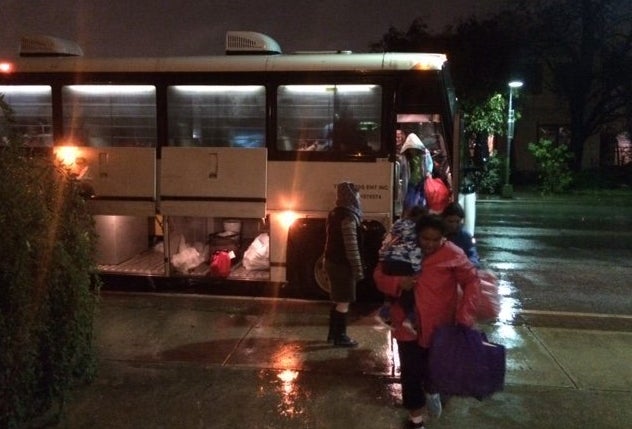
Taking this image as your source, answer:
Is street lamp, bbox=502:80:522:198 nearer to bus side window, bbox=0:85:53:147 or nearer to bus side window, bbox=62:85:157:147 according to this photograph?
bus side window, bbox=62:85:157:147

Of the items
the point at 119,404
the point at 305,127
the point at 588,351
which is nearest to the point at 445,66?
the point at 305,127

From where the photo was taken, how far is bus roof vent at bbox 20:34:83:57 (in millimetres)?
9055

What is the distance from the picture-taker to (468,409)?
512cm

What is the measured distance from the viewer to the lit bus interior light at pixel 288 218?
8.18 meters

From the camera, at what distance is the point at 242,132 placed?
8281 mm

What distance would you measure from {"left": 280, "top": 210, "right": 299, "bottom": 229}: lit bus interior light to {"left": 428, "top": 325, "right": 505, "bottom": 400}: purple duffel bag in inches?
156

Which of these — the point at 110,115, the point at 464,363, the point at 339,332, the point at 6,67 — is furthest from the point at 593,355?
the point at 6,67

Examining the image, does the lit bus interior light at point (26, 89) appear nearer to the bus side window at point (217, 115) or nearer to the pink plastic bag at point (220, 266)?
the bus side window at point (217, 115)

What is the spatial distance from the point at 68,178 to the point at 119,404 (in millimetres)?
1811

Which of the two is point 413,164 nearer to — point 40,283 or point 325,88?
point 325,88

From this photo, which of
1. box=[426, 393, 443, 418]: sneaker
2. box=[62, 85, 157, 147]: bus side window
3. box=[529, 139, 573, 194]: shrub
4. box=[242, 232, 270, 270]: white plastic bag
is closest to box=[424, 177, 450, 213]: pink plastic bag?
box=[242, 232, 270, 270]: white plastic bag

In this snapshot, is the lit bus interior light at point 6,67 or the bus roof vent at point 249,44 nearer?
the bus roof vent at point 249,44

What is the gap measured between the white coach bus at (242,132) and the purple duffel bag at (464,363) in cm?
362

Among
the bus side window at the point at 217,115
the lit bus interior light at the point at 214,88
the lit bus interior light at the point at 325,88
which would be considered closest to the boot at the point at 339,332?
the bus side window at the point at 217,115
